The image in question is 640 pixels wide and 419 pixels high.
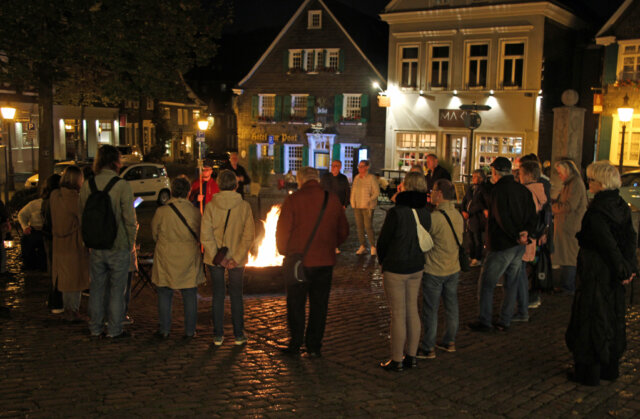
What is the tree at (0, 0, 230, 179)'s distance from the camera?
17.2m

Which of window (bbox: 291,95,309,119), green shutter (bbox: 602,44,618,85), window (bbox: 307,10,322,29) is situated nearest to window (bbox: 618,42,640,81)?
green shutter (bbox: 602,44,618,85)

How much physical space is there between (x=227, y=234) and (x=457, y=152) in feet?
83.5

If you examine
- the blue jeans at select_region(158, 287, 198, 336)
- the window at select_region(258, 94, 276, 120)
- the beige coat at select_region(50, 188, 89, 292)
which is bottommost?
the blue jeans at select_region(158, 287, 198, 336)

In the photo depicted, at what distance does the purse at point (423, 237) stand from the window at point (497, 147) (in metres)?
24.2

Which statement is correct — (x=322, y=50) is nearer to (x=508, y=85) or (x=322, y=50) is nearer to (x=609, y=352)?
(x=508, y=85)

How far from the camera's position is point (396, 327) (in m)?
6.14

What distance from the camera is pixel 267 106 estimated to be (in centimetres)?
3603

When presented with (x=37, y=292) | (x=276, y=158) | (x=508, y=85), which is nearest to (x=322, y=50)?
(x=276, y=158)

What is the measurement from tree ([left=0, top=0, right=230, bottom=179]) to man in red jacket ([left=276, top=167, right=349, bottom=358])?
43.4ft

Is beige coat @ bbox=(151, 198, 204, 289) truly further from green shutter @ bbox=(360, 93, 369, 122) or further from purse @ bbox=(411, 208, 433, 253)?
green shutter @ bbox=(360, 93, 369, 122)

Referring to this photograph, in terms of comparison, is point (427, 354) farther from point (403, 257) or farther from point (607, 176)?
point (607, 176)

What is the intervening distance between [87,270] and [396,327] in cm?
389

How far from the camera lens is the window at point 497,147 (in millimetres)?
29250

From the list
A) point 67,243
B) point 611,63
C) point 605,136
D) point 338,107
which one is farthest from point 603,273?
point 338,107
